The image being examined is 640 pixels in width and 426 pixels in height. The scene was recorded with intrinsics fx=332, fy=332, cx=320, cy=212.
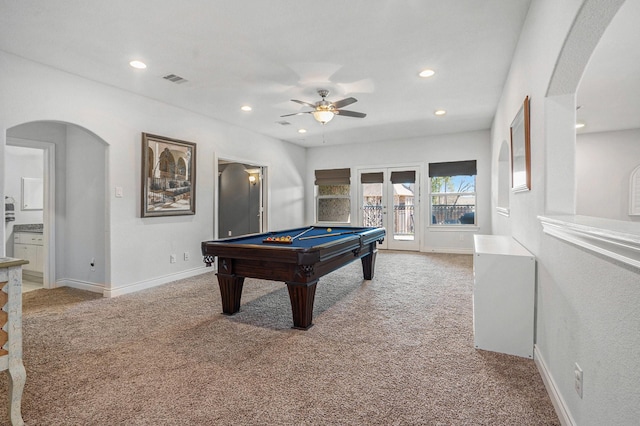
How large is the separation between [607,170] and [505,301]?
4925 millimetres

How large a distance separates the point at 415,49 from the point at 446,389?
2869 mm

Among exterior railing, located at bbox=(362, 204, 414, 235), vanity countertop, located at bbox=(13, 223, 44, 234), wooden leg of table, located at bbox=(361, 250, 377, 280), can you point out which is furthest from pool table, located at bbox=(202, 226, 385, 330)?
exterior railing, located at bbox=(362, 204, 414, 235)

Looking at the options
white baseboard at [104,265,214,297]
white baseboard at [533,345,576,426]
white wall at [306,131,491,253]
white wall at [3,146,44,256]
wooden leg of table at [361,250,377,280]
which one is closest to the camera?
white baseboard at [533,345,576,426]

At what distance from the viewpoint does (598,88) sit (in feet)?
12.1

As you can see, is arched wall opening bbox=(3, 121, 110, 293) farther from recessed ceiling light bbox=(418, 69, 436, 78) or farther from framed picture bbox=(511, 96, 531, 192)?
framed picture bbox=(511, 96, 531, 192)

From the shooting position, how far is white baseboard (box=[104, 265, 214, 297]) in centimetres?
404

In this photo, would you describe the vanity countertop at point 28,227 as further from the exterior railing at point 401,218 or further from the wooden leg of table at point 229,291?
the exterior railing at point 401,218

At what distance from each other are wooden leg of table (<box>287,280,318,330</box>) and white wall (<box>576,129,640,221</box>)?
5.43 m

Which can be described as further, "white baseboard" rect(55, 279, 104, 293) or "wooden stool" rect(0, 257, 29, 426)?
"white baseboard" rect(55, 279, 104, 293)

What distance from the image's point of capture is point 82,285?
4.39m

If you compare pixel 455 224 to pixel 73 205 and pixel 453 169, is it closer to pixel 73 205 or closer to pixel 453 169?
pixel 453 169

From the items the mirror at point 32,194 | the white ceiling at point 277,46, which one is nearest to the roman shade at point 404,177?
the white ceiling at point 277,46

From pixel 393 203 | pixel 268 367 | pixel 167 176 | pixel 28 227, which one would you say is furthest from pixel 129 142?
pixel 393 203

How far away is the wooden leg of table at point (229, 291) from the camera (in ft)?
10.5
